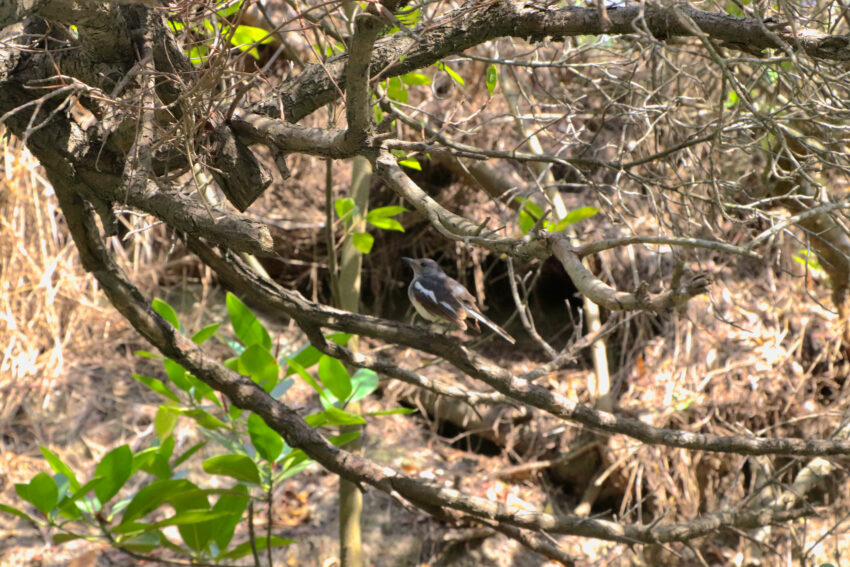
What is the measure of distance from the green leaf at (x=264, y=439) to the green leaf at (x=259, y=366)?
0.54 ft

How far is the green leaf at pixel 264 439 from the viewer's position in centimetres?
292

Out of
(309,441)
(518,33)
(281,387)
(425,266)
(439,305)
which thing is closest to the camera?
(518,33)

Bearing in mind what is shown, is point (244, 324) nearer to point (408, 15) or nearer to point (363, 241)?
point (363, 241)

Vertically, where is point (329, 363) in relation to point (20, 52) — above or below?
below

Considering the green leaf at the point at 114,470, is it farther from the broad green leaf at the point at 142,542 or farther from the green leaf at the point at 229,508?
the green leaf at the point at 229,508

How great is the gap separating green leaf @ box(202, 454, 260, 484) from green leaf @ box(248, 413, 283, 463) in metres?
0.06

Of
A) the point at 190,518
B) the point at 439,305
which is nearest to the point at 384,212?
the point at 439,305

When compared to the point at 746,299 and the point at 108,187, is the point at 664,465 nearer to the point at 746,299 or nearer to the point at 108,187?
the point at 746,299

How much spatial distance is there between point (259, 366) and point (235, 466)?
1.27ft

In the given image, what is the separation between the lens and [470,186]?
17.7ft

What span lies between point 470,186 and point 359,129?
3.83 metres

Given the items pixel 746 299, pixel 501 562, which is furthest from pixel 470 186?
pixel 501 562

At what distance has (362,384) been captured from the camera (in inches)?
125

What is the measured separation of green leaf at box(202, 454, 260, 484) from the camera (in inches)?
113
